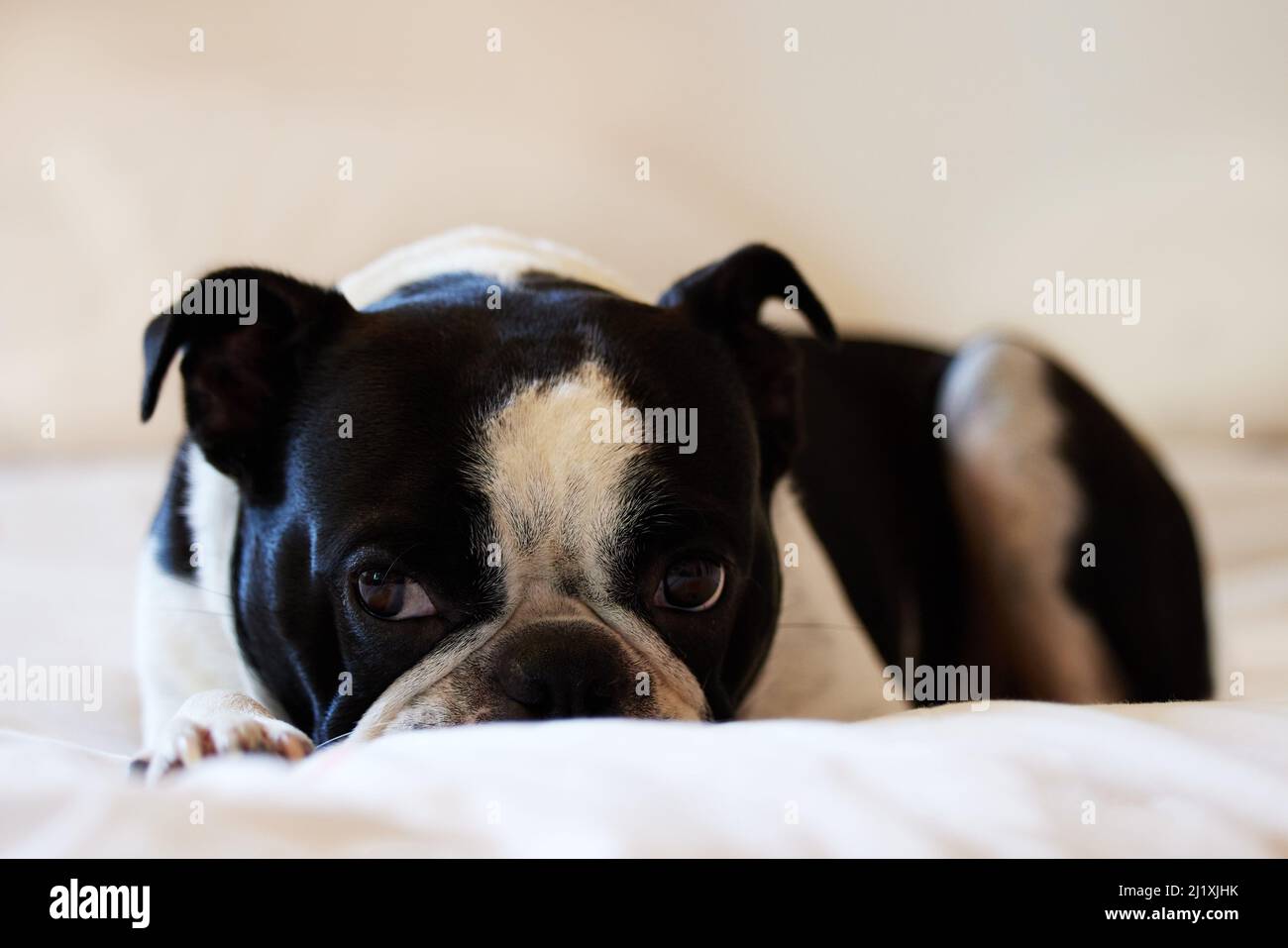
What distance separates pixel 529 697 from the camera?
66.0 inches

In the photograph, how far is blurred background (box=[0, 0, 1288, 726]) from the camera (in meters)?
4.30

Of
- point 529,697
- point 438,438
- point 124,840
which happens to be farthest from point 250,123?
point 124,840

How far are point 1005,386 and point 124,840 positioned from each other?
2.55 meters

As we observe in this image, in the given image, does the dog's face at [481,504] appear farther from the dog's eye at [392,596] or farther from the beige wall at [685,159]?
the beige wall at [685,159]

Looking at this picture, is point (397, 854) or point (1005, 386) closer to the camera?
point (397, 854)

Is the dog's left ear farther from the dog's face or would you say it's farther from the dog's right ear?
the dog's right ear

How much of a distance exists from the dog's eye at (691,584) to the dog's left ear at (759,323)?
14.6 inches

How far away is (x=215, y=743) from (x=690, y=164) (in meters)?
3.64

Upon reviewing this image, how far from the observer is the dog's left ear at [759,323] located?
2.22 meters

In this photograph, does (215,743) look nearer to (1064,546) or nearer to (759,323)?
(759,323)

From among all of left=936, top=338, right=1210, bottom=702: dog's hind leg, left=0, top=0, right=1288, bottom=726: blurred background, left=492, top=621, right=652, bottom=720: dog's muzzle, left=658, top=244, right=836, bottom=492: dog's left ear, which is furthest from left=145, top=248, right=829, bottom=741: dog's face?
left=0, top=0, right=1288, bottom=726: blurred background

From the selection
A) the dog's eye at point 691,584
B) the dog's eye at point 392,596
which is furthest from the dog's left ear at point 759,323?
the dog's eye at point 392,596

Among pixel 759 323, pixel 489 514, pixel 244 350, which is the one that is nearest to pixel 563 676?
pixel 489 514
